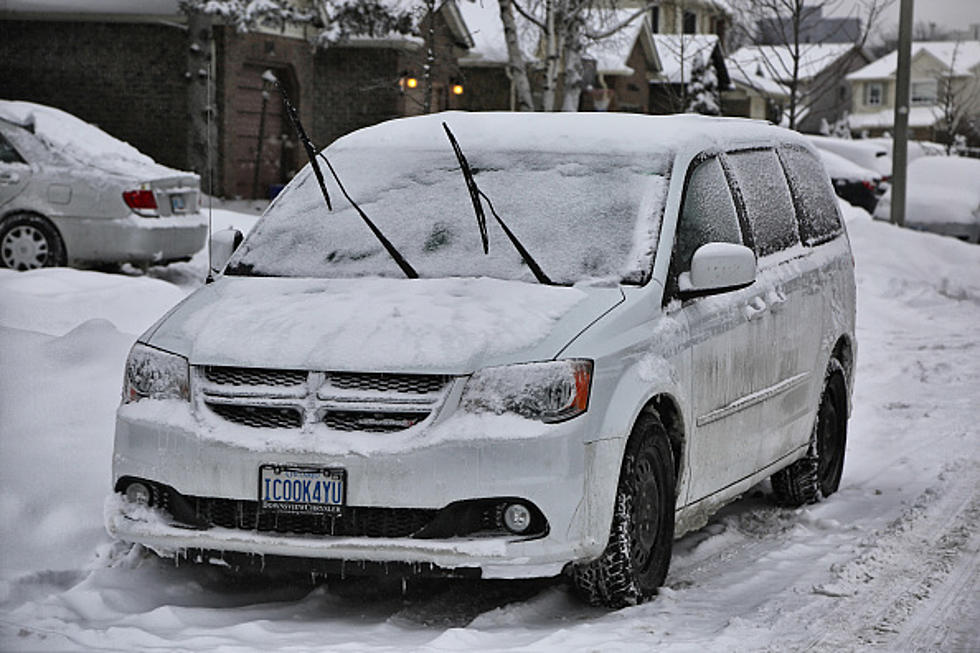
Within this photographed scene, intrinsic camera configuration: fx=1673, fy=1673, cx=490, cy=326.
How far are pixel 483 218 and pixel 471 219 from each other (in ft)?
0.37

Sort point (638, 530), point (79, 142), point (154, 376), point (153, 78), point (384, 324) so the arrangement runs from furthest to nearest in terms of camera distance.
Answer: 1. point (153, 78)
2. point (79, 142)
3. point (638, 530)
4. point (154, 376)
5. point (384, 324)

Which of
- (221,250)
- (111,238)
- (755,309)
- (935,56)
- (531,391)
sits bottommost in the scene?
(111,238)

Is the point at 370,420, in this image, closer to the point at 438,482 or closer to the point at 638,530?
the point at 438,482

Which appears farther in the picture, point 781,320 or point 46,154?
point 46,154

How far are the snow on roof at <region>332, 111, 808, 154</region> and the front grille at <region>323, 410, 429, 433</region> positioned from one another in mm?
1777

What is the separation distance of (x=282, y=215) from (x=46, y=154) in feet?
28.8

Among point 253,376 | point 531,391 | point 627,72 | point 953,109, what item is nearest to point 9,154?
point 253,376

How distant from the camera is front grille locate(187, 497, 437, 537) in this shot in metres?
5.62

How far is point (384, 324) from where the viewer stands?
5.83 metres

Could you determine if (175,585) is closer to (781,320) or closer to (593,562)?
(593,562)

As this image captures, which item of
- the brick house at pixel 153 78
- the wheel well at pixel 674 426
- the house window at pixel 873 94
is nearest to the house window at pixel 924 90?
the house window at pixel 873 94

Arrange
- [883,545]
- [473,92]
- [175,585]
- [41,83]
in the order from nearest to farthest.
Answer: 1. [175,585]
2. [883,545]
3. [41,83]
4. [473,92]

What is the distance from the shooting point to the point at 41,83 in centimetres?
2855

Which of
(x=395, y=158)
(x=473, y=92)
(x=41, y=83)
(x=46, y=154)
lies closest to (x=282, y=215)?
(x=395, y=158)
